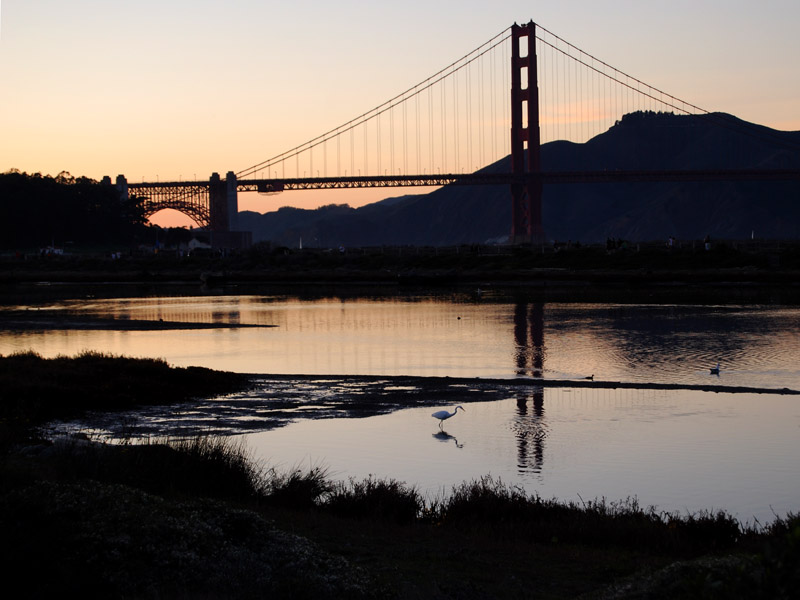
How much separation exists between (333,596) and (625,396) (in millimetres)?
16251

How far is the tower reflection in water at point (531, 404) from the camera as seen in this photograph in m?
16.6

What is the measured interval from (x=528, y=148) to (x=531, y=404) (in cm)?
10709

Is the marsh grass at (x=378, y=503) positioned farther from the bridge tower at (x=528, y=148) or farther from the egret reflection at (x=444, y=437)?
the bridge tower at (x=528, y=148)

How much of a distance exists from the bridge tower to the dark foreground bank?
103483 millimetres

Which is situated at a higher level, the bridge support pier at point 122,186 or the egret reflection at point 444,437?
the bridge support pier at point 122,186

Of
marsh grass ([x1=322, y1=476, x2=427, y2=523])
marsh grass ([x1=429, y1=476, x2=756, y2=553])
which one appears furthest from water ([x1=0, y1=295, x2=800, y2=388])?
marsh grass ([x1=322, y1=476, x2=427, y2=523])

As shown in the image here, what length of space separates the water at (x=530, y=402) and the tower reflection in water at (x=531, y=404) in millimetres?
62

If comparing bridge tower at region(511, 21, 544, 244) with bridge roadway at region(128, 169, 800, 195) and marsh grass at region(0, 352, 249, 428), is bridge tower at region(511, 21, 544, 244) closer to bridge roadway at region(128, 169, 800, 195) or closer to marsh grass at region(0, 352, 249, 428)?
bridge roadway at region(128, 169, 800, 195)

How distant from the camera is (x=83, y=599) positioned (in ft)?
25.2

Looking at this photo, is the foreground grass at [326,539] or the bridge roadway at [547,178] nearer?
the foreground grass at [326,539]

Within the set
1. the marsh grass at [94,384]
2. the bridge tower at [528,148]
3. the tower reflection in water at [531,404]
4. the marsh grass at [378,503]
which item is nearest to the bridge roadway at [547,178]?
the bridge tower at [528,148]

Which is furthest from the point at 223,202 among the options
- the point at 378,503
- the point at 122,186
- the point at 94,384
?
the point at 378,503

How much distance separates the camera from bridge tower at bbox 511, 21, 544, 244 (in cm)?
11831

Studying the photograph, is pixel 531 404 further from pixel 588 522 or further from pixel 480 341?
pixel 480 341
